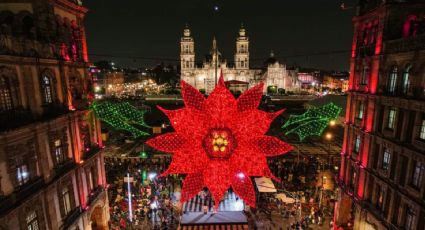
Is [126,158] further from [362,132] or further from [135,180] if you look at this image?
[362,132]

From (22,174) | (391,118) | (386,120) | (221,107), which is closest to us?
(221,107)

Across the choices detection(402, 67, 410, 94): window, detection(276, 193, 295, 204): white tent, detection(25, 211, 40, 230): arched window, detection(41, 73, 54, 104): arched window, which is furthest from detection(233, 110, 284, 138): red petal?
detection(276, 193, 295, 204): white tent

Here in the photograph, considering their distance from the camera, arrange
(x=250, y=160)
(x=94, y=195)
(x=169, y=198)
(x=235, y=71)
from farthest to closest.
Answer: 1. (x=235, y=71)
2. (x=169, y=198)
3. (x=94, y=195)
4. (x=250, y=160)

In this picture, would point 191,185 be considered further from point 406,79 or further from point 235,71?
point 235,71

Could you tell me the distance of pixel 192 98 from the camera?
10.3 meters

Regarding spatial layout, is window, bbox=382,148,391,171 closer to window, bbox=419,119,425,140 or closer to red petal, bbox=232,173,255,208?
window, bbox=419,119,425,140

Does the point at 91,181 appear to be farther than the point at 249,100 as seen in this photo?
Yes

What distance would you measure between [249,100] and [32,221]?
1091 cm

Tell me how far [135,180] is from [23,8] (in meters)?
17.6

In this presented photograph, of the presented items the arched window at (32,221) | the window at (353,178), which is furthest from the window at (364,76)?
the arched window at (32,221)

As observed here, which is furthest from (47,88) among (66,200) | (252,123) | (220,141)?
(252,123)

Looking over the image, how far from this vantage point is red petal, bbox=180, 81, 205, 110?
33.9 ft

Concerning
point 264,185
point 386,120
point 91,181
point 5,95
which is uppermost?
point 5,95

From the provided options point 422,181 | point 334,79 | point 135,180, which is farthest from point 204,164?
point 334,79
